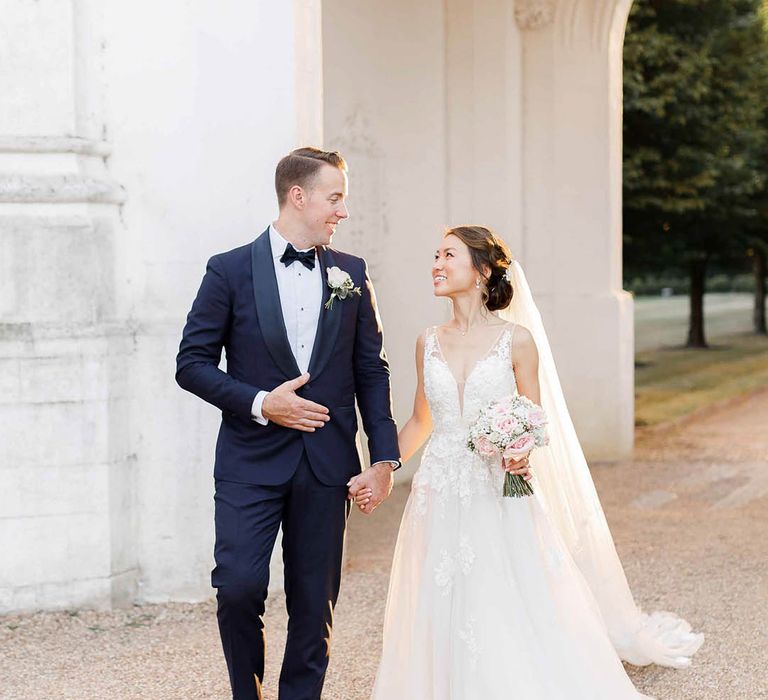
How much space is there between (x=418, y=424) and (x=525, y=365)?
1.68 feet

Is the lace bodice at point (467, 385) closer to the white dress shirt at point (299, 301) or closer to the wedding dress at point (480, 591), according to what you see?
the wedding dress at point (480, 591)

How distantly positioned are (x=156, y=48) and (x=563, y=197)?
567cm

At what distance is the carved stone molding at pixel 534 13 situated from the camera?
435 inches

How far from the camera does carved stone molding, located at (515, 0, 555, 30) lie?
36.2 ft

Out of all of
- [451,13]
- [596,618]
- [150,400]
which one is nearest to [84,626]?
[150,400]

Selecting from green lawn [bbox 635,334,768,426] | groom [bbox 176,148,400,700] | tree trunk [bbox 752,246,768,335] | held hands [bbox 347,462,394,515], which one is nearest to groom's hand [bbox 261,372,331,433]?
groom [bbox 176,148,400,700]

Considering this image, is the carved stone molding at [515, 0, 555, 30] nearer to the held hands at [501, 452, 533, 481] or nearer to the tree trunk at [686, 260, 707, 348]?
the held hands at [501, 452, 533, 481]

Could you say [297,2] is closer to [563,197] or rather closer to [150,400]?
[150,400]

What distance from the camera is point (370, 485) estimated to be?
14.3ft

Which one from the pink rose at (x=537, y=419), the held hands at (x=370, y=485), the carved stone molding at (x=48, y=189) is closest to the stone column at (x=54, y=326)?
the carved stone molding at (x=48, y=189)

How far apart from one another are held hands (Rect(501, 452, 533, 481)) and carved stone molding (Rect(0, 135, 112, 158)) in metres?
3.18

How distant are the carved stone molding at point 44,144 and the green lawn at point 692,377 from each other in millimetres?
8837

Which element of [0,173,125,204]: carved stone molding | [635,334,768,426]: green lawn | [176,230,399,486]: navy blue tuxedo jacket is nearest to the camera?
[176,230,399,486]: navy blue tuxedo jacket

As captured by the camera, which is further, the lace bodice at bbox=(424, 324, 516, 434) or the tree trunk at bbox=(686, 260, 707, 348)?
the tree trunk at bbox=(686, 260, 707, 348)
